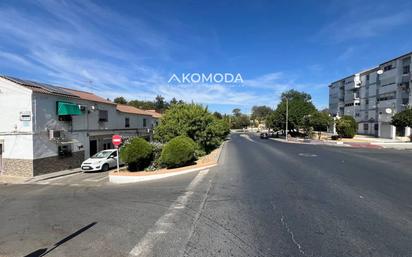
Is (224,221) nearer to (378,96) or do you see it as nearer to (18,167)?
(18,167)

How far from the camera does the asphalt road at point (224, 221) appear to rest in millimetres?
5148

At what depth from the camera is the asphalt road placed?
5148 millimetres

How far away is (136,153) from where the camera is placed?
1617 centimetres

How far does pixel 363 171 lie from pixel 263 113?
141 meters

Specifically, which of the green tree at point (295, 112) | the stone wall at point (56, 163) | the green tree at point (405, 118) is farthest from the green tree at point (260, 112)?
the stone wall at point (56, 163)

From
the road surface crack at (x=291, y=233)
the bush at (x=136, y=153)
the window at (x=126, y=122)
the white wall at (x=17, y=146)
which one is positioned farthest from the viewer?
the window at (x=126, y=122)

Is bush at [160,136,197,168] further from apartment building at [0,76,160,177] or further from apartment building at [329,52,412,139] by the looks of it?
apartment building at [329,52,412,139]

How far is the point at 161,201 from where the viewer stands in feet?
28.8

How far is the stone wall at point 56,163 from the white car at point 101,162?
7.53ft

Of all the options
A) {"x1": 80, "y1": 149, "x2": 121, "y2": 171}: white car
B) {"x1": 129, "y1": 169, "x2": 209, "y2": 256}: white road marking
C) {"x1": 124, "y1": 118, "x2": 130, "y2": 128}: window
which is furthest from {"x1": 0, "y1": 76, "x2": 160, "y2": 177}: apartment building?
{"x1": 129, "y1": 169, "x2": 209, "y2": 256}: white road marking

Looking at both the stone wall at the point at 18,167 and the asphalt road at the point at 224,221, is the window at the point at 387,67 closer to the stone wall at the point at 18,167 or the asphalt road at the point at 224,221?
the asphalt road at the point at 224,221

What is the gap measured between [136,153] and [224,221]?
34.7 feet

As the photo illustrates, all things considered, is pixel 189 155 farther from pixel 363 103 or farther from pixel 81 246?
pixel 363 103

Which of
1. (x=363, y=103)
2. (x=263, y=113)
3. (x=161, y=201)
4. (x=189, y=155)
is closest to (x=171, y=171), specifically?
(x=189, y=155)
